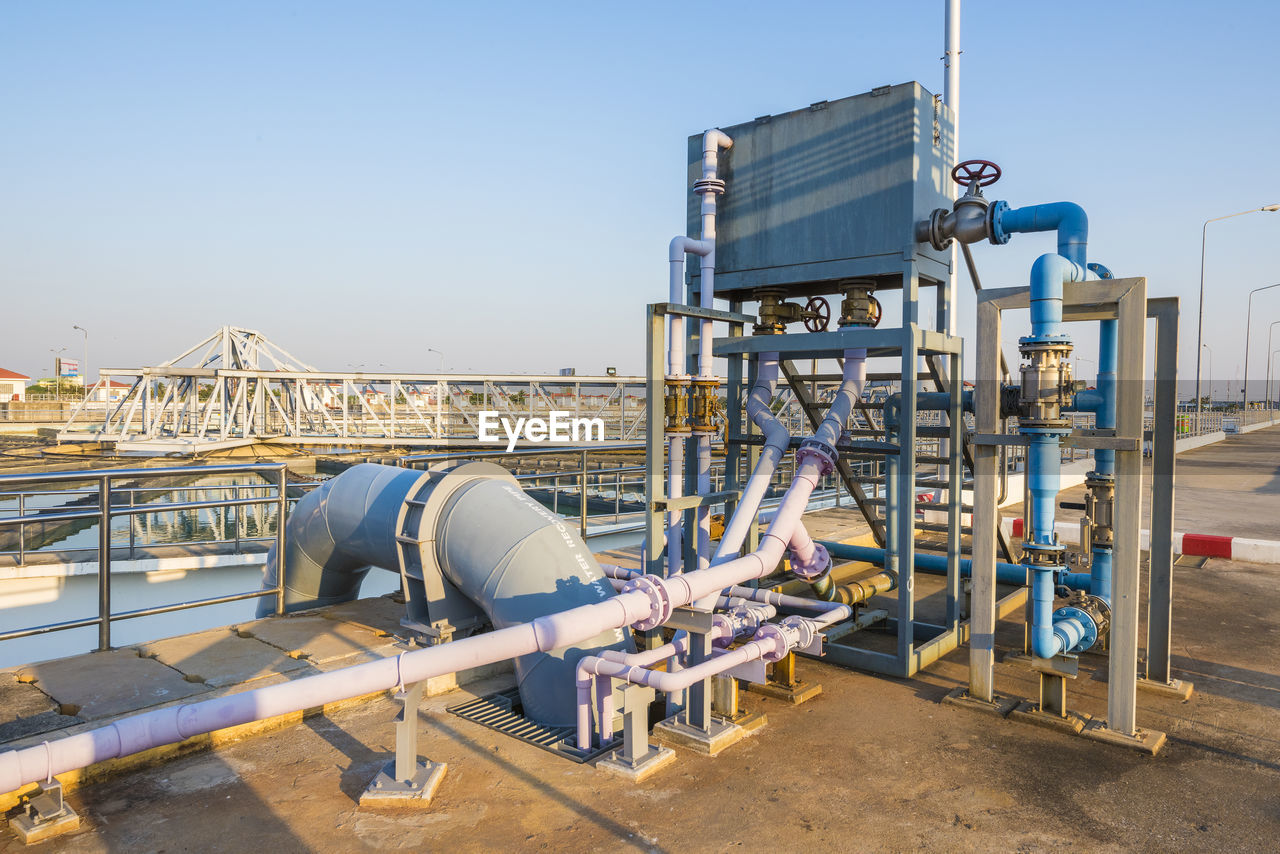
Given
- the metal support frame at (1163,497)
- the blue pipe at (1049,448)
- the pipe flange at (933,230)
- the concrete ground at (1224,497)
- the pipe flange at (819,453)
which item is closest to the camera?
the blue pipe at (1049,448)

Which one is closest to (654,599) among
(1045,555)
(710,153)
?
(1045,555)

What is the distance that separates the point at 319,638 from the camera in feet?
18.1

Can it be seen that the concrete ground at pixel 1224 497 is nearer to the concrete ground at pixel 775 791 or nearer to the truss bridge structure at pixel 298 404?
the concrete ground at pixel 775 791

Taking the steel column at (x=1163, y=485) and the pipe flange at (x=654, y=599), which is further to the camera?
the steel column at (x=1163, y=485)

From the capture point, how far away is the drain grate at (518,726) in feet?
13.5

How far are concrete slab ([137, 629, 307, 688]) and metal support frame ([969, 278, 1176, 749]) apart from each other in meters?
4.53

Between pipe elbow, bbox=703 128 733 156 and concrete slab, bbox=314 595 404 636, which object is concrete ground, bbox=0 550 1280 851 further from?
pipe elbow, bbox=703 128 733 156

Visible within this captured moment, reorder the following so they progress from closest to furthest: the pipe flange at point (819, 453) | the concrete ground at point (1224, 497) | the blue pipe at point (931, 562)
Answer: the pipe flange at point (819, 453), the blue pipe at point (931, 562), the concrete ground at point (1224, 497)

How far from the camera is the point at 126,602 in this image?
39.5ft

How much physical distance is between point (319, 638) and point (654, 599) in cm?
302

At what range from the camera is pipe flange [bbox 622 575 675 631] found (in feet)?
12.7

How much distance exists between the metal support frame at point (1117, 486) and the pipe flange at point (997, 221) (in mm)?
545

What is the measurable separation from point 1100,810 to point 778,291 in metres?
4.35

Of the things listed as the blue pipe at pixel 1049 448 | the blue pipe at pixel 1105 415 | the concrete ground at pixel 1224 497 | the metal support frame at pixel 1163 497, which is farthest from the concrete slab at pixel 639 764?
the concrete ground at pixel 1224 497
